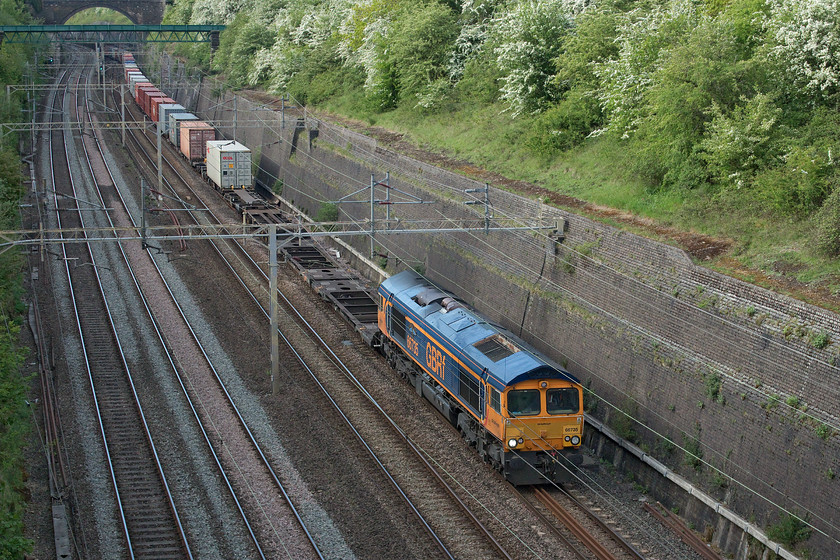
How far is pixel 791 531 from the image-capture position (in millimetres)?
15031

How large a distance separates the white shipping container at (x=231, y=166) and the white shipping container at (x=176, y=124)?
11.6 metres

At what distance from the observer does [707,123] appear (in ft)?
74.3

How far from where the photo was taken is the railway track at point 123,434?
1609 cm

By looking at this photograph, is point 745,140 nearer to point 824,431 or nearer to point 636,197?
point 636,197

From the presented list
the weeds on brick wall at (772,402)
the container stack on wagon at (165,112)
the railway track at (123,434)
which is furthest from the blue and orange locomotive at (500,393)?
the container stack on wagon at (165,112)

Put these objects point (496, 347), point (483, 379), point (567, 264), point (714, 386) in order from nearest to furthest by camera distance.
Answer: point (714, 386)
point (483, 379)
point (496, 347)
point (567, 264)

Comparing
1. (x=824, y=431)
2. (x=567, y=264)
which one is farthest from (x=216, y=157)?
(x=824, y=431)

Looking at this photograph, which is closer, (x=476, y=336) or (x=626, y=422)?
(x=476, y=336)

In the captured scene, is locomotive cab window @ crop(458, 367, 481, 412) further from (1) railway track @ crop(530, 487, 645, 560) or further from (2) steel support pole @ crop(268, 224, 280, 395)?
(2) steel support pole @ crop(268, 224, 280, 395)

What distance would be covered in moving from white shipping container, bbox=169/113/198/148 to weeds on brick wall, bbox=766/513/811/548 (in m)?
48.1

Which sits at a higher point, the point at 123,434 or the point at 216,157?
the point at 216,157

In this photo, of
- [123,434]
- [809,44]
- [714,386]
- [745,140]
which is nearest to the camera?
[714,386]

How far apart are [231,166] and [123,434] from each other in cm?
2632

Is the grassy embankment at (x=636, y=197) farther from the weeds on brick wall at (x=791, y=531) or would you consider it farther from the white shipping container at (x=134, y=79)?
the white shipping container at (x=134, y=79)
